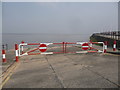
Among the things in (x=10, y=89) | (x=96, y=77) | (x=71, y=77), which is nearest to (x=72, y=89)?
(x=71, y=77)

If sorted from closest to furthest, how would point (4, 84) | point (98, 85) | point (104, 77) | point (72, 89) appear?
point (72, 89), point (98, 85), point (4, 84), point (104, 77)

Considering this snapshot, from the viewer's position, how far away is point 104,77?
5707 millimetres

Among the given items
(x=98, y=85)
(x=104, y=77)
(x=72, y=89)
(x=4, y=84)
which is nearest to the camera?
(x=72, y=89)

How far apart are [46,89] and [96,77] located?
2.23 meters

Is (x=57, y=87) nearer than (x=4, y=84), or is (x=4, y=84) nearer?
(x=57, y=87)

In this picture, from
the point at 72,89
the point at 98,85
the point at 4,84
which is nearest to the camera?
the point at 72,89

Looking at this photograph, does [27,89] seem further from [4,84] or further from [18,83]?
[4,84]

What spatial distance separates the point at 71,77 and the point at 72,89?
1267mm

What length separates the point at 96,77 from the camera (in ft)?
18.8

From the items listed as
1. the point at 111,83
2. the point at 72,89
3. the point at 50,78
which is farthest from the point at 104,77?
the point at 50,78

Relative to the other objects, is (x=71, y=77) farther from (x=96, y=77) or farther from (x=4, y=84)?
(x=4, y=84)

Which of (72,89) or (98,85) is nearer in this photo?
(72,89)

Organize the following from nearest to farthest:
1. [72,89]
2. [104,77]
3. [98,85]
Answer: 1. [72,89]
2. [98,85]
3. [104,77]

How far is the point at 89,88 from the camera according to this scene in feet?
15.1
